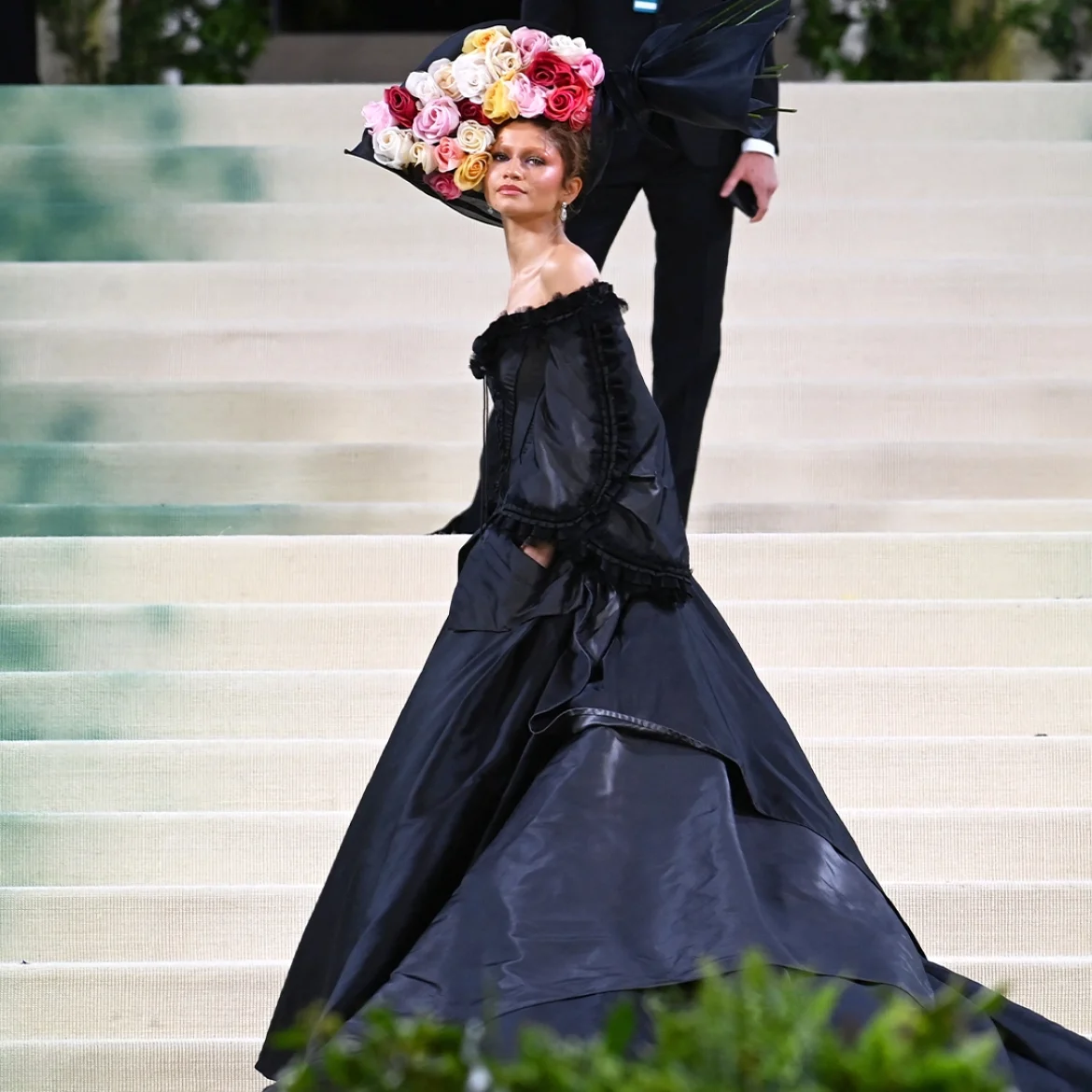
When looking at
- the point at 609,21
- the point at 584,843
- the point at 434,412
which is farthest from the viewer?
the point at 434,412

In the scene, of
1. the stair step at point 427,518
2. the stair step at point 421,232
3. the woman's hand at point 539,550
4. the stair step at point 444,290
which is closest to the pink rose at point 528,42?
the woman's hand at point 539,550

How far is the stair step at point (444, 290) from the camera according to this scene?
16.1 feet

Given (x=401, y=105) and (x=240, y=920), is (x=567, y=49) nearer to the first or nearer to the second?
(x=401, y=105)

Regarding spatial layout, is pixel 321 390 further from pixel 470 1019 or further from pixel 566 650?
pixel 470 1019

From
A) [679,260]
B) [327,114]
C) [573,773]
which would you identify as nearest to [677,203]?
[679,260]

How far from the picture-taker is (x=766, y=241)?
204 inches

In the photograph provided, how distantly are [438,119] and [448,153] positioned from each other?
43mm

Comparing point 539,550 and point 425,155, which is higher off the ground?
point 425,155

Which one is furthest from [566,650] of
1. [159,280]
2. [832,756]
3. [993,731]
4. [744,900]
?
[159,280]

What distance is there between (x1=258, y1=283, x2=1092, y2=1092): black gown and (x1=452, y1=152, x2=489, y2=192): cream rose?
7.8 inches

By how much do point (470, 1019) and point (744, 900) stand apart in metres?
0.32

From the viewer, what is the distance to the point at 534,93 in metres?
2.41

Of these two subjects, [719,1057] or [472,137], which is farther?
[472,137]

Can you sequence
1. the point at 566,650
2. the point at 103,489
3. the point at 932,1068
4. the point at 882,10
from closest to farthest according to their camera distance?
the point at 932,1068
the point at 566,650
the point at 103,489
the point at 882,10
